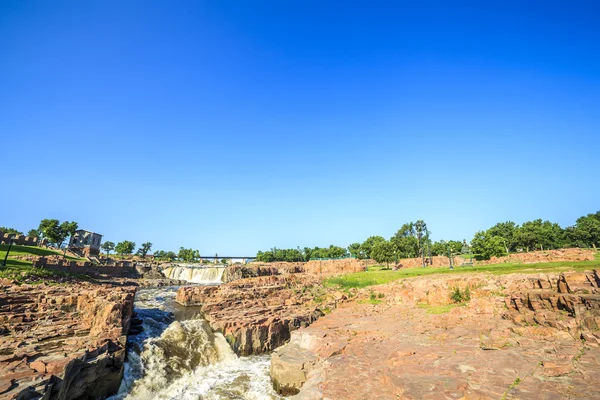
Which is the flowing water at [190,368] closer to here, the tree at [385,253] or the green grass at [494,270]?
the green grass at [494,270]

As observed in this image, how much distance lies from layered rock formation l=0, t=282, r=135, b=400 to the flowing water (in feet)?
5.96

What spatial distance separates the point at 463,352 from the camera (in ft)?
46.8

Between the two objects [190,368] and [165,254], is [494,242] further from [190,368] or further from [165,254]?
[165,254]

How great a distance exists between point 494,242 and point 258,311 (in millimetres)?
62250

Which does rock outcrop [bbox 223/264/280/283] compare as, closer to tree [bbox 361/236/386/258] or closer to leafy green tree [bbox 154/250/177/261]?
tree [bbox 361/236/386/258]

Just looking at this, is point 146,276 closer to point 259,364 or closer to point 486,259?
point 259,364

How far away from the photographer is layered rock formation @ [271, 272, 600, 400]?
34.8 ft

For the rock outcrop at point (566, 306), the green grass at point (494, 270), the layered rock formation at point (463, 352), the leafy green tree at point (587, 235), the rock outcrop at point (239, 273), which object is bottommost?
the layered rock formation at point (463, 352)

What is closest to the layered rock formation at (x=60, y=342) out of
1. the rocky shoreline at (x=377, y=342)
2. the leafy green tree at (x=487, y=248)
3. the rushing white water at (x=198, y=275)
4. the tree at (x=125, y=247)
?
the rocky shoreline at (x=377, y=342)

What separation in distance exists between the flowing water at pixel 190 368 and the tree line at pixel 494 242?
63.2 meters

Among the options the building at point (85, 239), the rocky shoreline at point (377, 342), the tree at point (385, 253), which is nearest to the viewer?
the rocky shoreline at point (377, 342)

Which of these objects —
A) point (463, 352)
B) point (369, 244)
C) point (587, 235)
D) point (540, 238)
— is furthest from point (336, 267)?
point (587, 235)

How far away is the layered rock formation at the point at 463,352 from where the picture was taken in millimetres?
10617

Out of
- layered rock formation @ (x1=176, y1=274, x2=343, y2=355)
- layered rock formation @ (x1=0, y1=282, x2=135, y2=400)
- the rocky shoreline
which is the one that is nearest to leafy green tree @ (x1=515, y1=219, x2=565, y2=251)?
the rocky shoreline
